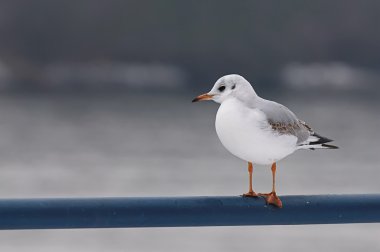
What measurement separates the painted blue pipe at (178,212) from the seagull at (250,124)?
0.35 metres

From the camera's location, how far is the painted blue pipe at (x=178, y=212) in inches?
99.7

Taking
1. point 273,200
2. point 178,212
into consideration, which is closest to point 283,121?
point 273,200

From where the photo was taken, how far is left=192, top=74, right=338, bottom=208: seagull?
3115mm

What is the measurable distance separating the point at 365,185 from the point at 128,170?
6.44m

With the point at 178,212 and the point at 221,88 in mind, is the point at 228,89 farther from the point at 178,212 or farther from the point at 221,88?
the point at 178,212

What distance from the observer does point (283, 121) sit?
329cm

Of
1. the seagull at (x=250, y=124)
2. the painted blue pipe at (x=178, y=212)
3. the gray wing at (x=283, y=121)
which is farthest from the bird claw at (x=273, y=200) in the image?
the gray wing at (x=283, y=121)

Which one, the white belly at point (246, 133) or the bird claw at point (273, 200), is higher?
the white belly at point (246, 133)

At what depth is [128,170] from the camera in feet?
82.5

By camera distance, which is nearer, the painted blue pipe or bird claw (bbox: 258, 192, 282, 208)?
the painted blue pipe

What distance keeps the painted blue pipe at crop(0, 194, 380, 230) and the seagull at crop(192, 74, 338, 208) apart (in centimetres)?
35

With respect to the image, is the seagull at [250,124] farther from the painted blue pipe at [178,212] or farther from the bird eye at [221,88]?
the painted blue pipe at [178,212]

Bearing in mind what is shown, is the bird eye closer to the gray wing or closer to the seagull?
the seagull

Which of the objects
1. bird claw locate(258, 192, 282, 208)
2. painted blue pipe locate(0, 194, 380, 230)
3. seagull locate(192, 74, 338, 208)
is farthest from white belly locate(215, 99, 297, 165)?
painted blue pipe locate(0, 194, 380, 230)
